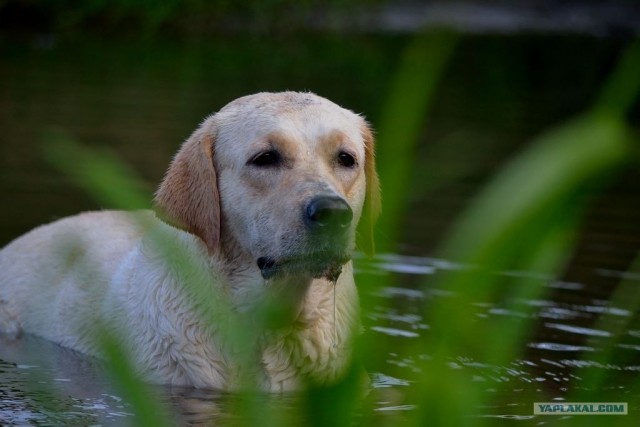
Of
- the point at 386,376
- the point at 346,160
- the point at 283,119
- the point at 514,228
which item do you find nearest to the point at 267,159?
the point at 283,119

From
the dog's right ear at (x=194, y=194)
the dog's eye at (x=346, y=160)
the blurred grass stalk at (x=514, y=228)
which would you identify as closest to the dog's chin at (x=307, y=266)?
the dog's right ear at (x=194, y=194)

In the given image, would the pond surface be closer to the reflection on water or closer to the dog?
the reflection on water

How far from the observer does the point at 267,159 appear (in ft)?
17.7

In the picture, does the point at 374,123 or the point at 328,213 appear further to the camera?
the point at 374,123

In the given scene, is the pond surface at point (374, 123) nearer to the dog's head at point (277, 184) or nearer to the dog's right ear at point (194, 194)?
the dog's head at point (277, 184)

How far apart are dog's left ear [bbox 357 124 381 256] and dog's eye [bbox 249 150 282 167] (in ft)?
2.01

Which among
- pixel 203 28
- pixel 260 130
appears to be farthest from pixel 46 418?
pixel 203 28

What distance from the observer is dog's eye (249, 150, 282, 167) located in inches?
211

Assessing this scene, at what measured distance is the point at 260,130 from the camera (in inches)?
215

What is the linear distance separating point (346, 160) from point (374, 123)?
10.7 metres

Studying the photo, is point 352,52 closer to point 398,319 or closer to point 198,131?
point 398,319

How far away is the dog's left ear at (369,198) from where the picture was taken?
5.86m

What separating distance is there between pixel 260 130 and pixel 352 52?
20834 mm

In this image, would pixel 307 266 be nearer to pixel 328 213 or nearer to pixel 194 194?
pixel 328 213
